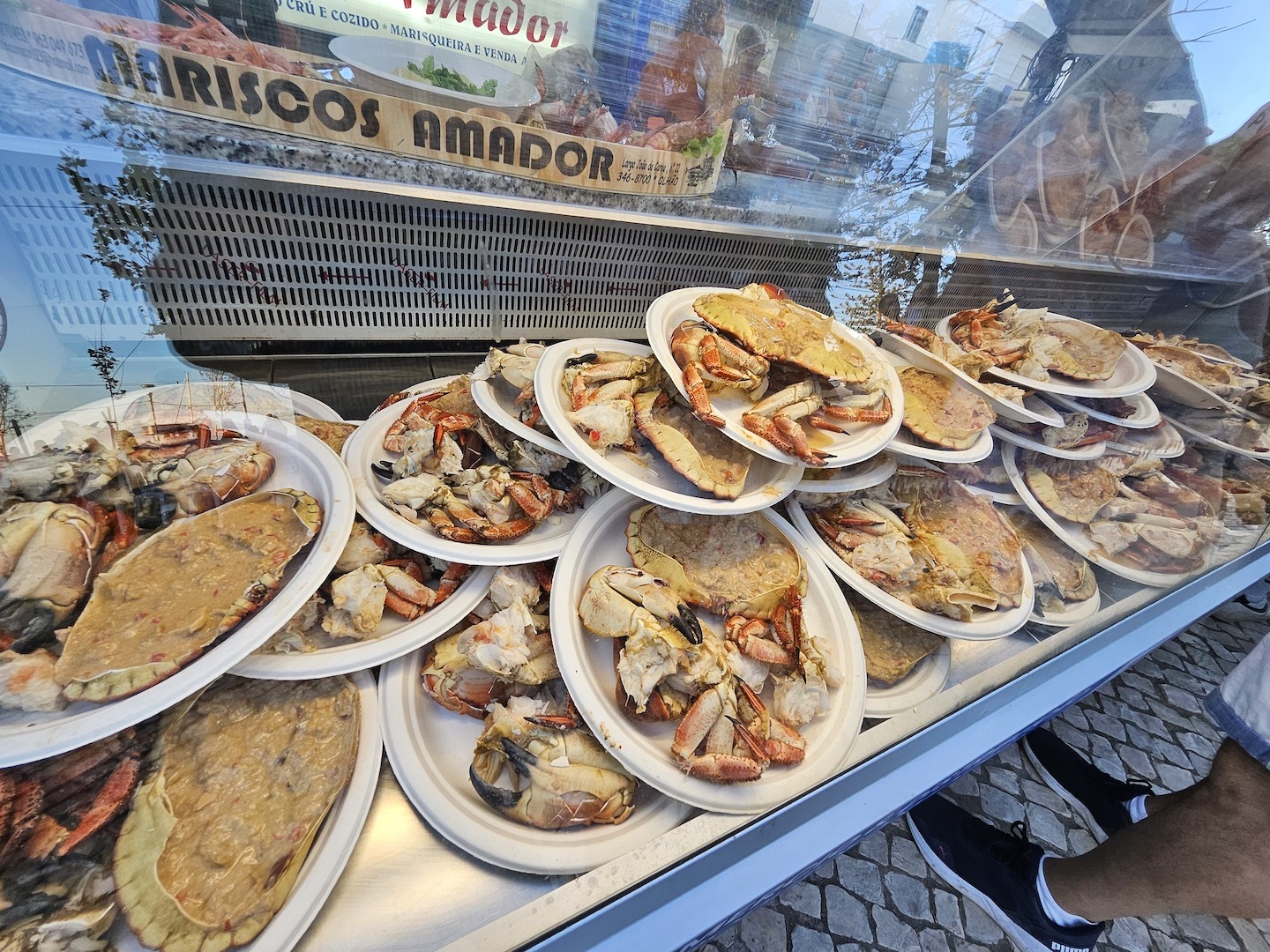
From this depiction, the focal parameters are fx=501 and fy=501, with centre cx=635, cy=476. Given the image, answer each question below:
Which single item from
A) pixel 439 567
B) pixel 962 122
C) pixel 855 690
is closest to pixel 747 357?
pixel 855 690

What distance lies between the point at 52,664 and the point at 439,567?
2.49 feet

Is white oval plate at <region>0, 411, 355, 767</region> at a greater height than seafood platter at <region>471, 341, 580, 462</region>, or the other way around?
seafood platter at <region>471, 341, 580, 462</region>

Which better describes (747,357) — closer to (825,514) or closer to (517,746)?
(825,514)

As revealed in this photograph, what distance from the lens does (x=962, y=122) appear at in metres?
2.70

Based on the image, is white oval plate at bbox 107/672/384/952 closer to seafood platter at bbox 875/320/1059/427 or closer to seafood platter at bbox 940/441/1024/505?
seafood platter at bbox 940/441/1024/505

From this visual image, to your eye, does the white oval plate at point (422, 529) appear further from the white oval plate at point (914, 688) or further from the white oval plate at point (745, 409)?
the white oval plate at point (914, 688)

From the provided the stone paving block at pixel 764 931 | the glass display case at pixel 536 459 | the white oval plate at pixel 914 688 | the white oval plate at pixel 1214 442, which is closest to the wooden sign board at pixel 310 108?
the glass display case at pixel 536 459

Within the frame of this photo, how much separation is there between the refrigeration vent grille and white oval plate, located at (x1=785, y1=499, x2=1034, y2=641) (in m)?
1.30

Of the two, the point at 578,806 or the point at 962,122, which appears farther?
the point at 962,122

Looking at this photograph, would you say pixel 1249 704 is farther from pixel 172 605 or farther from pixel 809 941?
pixel 172 605

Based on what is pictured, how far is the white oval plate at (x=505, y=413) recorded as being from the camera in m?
1.56

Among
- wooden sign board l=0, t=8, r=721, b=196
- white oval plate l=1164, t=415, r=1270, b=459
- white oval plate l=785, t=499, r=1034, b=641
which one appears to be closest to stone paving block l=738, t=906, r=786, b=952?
white oval plate l=785, t=499, r=1034, b=641

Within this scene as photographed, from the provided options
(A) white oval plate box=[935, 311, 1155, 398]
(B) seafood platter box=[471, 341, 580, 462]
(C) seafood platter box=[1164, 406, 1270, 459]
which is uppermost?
(A) white oval plate box=[935, 311, 1155, 398]

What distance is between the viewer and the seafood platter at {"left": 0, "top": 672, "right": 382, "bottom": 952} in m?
0.88
